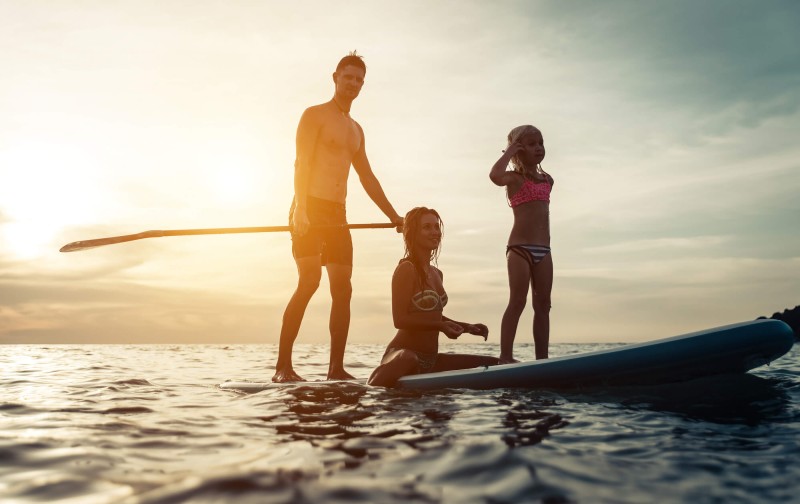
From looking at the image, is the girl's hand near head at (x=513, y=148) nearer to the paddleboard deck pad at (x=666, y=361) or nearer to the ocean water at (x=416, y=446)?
the paddleboard deck pad at (x=666, y=361)

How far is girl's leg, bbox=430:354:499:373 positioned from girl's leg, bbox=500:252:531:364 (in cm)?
23

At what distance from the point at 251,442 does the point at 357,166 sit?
4.20 metres

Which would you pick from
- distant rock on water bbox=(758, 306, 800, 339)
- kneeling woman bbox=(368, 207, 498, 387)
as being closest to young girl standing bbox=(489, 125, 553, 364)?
kneeling woman bbox=(368, 207, 498, 387)

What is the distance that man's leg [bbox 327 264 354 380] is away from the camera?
5.95 metres

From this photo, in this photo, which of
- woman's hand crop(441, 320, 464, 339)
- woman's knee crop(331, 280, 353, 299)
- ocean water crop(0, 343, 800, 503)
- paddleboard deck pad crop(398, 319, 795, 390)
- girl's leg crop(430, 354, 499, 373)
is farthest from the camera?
woman's knee crop(331, 280, 353, 299)

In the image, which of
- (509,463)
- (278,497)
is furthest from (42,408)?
(509,463)

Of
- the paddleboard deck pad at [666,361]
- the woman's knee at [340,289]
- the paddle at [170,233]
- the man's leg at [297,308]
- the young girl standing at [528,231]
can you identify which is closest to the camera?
the paddleboard deck pad at [666,361]

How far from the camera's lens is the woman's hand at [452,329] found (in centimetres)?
476

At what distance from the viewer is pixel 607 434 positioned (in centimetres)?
308

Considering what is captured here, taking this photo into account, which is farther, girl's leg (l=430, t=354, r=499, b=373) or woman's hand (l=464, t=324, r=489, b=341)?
girl's leg (l=430, t=354, r=499, b=373)

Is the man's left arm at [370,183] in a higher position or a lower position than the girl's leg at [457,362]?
higher

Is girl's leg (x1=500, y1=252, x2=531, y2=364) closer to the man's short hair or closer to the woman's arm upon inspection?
the woman's arm

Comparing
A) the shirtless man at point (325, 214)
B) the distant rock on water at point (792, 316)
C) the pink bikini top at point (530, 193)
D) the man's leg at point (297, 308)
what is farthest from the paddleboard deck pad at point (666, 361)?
the distant rock on water at point (792, 316)

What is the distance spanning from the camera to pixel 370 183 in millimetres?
6750
